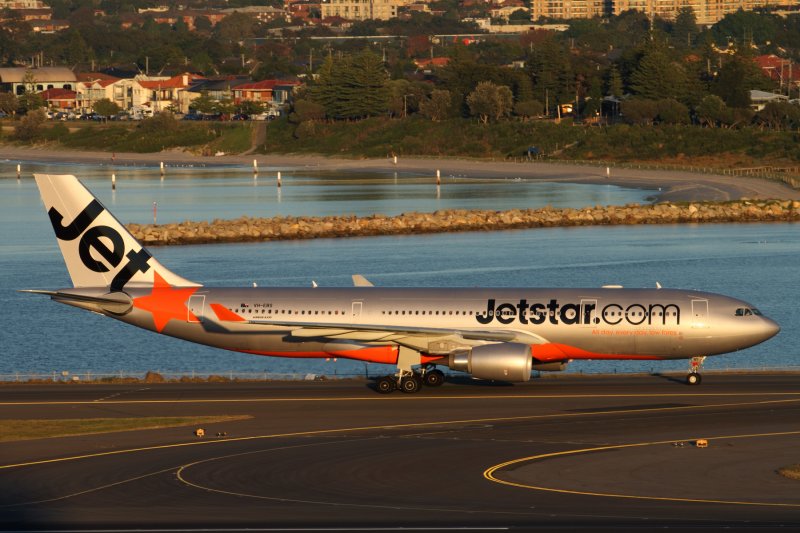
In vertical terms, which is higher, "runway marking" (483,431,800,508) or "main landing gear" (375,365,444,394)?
"runway marking" (483,431,800,508)

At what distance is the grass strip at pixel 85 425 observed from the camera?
49.7 m

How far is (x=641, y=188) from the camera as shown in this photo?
193125 mm

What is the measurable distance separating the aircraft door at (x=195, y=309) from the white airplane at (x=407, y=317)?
0.14 feet

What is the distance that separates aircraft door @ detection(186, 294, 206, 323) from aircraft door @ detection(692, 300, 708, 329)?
20.4 meters

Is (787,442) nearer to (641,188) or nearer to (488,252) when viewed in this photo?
(488,252)

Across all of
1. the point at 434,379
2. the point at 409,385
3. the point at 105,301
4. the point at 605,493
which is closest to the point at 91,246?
the point at 105,301

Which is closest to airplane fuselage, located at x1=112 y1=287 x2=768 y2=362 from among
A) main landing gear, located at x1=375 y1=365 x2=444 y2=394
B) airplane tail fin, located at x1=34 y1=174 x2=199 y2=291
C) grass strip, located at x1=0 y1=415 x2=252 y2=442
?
main landing gear, located at x1=375 y1=365 x2=444 y2=394

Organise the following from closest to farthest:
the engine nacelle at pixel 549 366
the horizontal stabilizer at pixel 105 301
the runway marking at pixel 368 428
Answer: the runway marking at pixel 368 428
the engine nacelle at pixel 549 366
the horizontal stabilizer at pixel 105 301

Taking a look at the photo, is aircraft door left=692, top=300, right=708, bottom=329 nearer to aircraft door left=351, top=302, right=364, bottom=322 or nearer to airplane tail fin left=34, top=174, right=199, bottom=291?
aircraft door left=351, top=302, right=364, bottom=322

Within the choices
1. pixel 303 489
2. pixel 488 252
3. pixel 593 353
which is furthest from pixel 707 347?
pixel 488 252

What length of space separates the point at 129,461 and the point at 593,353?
2098 centimetres

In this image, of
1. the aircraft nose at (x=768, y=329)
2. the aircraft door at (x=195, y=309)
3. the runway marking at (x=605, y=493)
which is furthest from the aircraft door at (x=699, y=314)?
the aircraft door at (x=195, y=309)

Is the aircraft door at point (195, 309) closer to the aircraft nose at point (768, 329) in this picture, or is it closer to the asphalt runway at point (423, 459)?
the asphalt runway at point (423, 459)

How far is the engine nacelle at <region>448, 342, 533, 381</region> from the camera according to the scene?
55200mm
